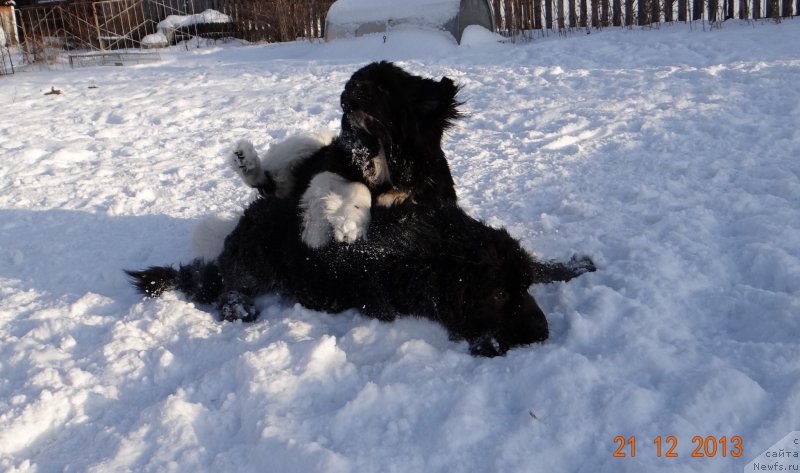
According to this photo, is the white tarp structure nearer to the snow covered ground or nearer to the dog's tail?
the snow covered ground

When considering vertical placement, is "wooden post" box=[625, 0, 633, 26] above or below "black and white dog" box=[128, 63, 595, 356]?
above

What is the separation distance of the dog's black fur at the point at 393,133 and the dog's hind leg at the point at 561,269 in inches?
25.4

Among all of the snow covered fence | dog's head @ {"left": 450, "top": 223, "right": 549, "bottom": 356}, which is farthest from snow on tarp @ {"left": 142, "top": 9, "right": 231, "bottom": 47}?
dog's head @ {"left": 450, "top": 223, "right": 549, "bottom": 356}

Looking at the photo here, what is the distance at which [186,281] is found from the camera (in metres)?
3.58

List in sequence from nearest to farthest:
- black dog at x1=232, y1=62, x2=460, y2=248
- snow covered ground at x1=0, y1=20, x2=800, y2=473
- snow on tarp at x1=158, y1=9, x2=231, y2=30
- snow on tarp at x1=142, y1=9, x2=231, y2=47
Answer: snow covered ground at x1=0, y1=20, x2=800, y2=473 → black dog at x1=232, y1=62, x2=460, y2=248 → snow on tarp at x1=142, y1=9, x2=231, y2=47 → snow on tarp at x1=158, y1=9, x2=231, y2=30

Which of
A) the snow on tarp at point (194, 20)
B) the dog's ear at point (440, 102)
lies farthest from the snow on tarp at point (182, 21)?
the dog's ear at point (440, 102)

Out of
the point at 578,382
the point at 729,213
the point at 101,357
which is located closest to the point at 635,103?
the point at 729,213

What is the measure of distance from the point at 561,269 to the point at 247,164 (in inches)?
84.8

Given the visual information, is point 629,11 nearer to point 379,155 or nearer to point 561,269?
Result: point 561,269

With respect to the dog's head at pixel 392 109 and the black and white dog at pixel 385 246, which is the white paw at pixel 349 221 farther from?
the dog's head at pixel 392 109

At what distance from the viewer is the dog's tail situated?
3500 mm

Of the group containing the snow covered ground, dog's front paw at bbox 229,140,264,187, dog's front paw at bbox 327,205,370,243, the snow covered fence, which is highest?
the snow covered fence

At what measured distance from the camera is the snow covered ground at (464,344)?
2.20 metres

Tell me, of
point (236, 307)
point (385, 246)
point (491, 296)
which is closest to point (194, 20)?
point (236, 307)
